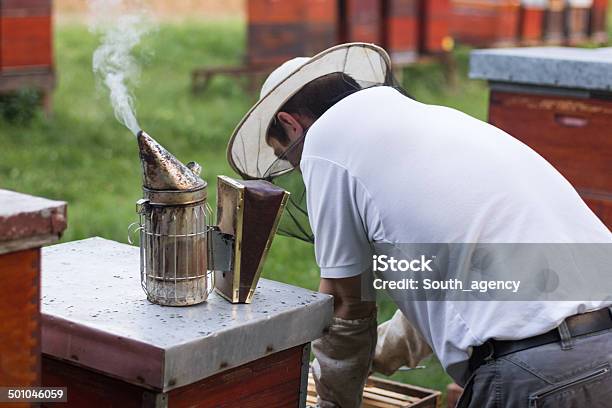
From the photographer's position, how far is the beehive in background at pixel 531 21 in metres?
13.0

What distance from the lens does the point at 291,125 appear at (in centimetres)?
239

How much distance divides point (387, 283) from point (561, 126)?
4.86ft

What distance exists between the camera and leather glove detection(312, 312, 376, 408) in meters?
2.40

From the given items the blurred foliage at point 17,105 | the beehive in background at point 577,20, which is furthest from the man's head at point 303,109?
the beehive in background at point 577,20

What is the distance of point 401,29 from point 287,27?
1.50 metres

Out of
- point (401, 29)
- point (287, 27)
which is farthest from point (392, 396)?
point (401, 29)

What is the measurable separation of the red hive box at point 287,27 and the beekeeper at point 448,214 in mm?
7711

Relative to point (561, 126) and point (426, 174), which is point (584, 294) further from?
point (561, 126)

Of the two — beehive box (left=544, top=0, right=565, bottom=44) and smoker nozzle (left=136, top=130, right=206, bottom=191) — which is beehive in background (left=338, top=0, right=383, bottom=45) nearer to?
beehive box (left=544, top=0, right=565, bottom=44)

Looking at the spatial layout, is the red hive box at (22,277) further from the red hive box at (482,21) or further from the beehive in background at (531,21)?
the beehive in background at (531,21)

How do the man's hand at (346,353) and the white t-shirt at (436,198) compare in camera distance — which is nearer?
the white t-shirt at (436,198)

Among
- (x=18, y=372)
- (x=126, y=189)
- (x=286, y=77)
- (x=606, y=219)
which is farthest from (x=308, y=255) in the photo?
(x=18, y=372)

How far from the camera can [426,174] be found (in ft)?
6.96

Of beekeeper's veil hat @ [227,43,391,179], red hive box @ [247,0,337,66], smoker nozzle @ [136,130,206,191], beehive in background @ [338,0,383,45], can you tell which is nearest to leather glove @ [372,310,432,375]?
beekeeper's veil hat @ [227,43,391,179]
